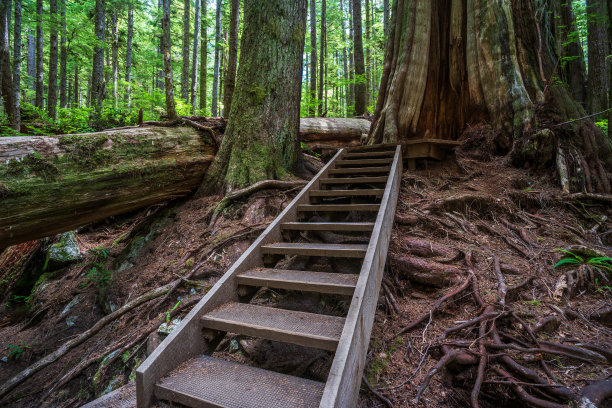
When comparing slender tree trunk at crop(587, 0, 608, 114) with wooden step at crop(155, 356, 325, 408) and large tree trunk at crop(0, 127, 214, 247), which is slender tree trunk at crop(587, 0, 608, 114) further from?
wooden step at crop(155, 356, 325, 408)

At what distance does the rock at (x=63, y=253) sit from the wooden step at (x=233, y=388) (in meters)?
4.77

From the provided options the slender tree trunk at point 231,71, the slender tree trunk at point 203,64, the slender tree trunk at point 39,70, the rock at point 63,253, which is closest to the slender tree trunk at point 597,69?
the slender tree trunk at point 231,71

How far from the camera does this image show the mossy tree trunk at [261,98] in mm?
4961

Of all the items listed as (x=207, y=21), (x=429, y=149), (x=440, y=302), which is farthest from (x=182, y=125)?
(x=207, y=21)

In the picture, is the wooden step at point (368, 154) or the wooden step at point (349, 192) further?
the wooden step at point (368, 154)

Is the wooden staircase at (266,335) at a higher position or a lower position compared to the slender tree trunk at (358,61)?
lower

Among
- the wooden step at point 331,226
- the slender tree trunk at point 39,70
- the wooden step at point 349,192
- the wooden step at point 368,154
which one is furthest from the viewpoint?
the slender tree trunk at point 39,70

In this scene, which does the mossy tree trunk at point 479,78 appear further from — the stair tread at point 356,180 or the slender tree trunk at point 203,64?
the slender tree trunk at point 203,64

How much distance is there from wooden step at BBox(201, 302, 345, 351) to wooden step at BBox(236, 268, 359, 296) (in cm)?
21

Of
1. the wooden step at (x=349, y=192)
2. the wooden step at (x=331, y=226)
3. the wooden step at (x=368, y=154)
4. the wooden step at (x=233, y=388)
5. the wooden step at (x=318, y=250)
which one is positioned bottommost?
the wooden step at (x=233, y=388)

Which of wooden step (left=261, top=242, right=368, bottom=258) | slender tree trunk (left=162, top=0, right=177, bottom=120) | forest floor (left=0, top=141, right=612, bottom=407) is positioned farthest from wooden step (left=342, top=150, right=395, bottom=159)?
slender tree trunk (left=162, top=0, right=177, bottom=120)

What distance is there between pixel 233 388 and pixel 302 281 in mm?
926

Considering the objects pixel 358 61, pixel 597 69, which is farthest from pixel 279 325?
pixel 358 61

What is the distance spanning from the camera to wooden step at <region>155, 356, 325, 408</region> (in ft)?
5.44
